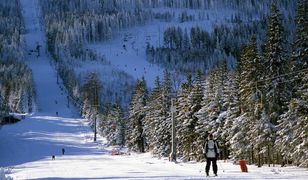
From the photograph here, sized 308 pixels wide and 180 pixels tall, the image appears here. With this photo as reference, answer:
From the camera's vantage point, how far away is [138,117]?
75.2 m

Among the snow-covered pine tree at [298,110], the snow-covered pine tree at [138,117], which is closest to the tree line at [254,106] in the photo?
the snow-covered pine tree at [298,110]

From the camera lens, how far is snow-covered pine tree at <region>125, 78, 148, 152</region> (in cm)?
7469

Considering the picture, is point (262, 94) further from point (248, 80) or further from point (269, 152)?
point (269, 152)

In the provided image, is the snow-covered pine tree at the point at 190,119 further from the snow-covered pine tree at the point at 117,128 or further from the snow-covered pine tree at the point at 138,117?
the snow-covered pine tree at the point at 117,128

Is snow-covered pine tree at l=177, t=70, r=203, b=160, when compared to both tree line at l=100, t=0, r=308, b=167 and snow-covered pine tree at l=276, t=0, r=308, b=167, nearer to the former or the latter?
tree line at l=100, t=0, r=308, b=167

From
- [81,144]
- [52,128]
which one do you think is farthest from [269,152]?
[52,128]

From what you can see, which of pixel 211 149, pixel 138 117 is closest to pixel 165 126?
pixel 138 117

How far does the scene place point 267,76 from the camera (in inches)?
1570

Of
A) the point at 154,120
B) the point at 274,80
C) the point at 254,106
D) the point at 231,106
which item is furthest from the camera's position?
the point at 154,120

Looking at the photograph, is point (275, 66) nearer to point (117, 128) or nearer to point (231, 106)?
point (231, 106)

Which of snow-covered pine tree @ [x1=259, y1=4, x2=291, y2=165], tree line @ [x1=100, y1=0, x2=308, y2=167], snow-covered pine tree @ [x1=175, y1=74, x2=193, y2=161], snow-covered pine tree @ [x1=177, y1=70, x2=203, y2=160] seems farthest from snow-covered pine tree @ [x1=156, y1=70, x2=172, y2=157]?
snow-covered pine tree @ [x1=259, y1=4, x2=291, y2=165]

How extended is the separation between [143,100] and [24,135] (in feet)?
138

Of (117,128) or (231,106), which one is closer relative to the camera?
(231,106)

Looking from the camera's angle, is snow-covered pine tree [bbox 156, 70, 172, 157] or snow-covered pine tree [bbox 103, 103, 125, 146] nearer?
snow-covered pine tree [bbox 156, 70, 172, 157]
